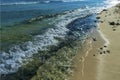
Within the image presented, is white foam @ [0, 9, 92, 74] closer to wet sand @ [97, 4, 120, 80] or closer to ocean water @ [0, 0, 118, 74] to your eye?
ocean water @ [0, 0, 118, 74]

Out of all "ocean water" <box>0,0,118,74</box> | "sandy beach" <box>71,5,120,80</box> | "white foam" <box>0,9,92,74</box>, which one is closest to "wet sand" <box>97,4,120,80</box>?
"sandy beach" <box>71,5,120,80</box>

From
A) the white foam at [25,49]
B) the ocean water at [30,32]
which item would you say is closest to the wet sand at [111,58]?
the ocean water at [30,32]

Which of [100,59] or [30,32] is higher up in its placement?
[100,59]

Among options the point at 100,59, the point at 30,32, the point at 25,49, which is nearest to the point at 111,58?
the point at 100,59

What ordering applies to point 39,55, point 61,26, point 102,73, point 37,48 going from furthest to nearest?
point 61,26 < point 37,48 < point 39,55 < point 102,73

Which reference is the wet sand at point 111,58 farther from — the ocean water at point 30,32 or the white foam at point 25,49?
the white foam at point 25,49

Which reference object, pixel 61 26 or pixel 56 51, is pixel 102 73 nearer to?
pixel 56 51

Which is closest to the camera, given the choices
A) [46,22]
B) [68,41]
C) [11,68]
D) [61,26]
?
[11,68]

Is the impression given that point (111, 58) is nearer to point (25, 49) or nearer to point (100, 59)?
point (100, 59)

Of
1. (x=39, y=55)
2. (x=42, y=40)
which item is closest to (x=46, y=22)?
(x=42, y=40)
